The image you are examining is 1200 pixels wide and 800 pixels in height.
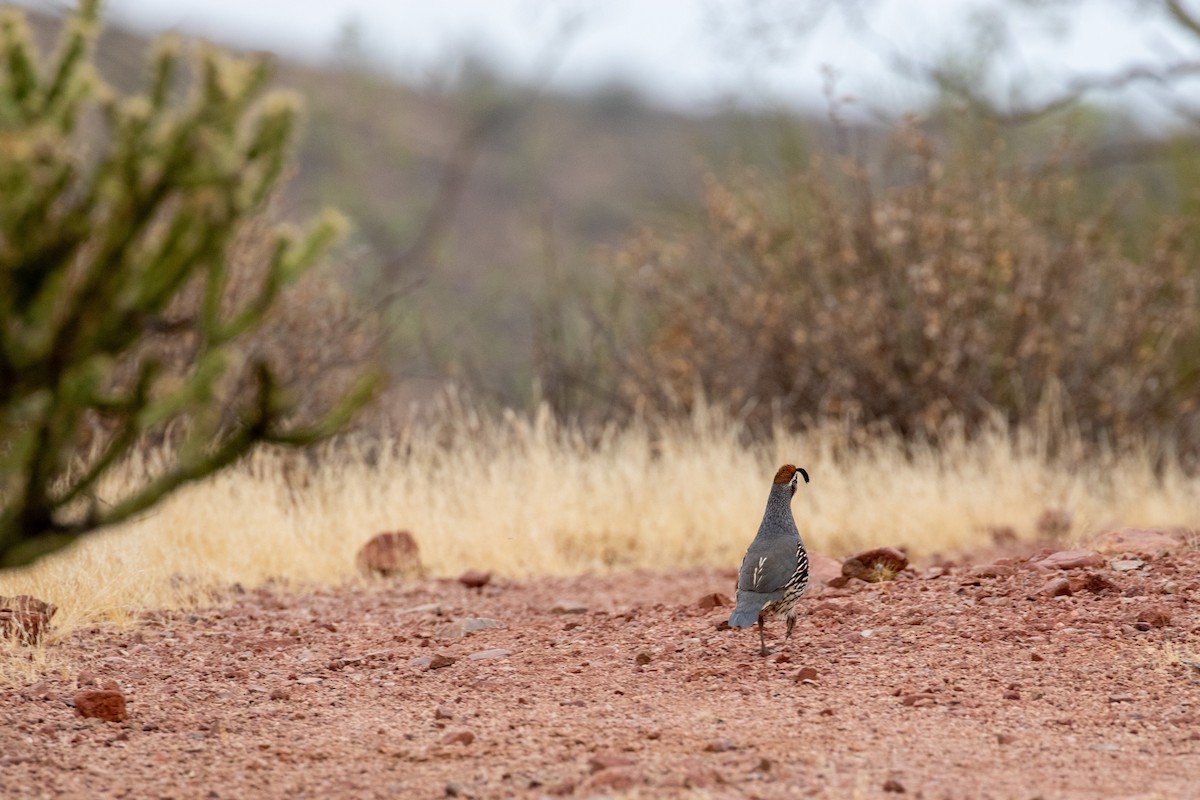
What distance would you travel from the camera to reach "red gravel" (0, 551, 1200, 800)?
4.14 m

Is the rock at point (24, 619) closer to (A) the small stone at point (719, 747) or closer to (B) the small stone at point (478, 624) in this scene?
(B) the small stone at point (478, 624)

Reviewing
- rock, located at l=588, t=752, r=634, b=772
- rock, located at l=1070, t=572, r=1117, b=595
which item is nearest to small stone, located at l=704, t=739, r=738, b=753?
rock, located at l=588, t=752, r=634, b=772

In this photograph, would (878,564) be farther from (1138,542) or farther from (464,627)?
(464,627)

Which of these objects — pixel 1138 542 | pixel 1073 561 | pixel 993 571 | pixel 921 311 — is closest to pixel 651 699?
pixel 993 571

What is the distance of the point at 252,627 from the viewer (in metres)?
6.43

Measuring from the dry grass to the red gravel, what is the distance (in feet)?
3.36

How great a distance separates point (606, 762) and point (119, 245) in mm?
1971

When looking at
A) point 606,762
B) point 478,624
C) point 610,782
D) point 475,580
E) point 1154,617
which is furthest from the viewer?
point 475,580

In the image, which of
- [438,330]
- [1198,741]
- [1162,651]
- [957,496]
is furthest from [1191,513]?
[438,330]

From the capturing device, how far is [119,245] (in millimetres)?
3611

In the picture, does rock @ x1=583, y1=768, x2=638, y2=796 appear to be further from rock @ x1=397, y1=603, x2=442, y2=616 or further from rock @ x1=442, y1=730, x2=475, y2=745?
rock @ x1=397, y1=603, x2=442, y2=616

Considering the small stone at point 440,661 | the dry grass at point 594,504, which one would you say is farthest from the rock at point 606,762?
the dry grass at point 594,504

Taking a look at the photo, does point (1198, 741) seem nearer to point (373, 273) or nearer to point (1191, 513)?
point (1191, 513)

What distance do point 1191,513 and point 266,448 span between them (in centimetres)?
609
